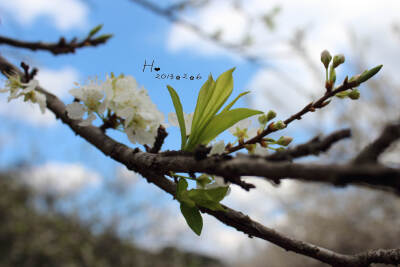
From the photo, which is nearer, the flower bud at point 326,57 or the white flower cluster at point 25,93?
the flower bud at point 326,57

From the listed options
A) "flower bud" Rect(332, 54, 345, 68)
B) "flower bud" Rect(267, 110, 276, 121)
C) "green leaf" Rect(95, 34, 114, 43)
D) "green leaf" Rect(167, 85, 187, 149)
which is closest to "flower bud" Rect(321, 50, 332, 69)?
"flower bud" Rect(332, 54, 345, 68)

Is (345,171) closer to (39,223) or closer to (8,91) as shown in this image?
(8,91)

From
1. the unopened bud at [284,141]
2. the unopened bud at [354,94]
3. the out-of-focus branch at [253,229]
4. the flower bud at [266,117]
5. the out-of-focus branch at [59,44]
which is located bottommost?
the out-of-focus branch at [253,229]

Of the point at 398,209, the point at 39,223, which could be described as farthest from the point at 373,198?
Answer: the point at 39,223

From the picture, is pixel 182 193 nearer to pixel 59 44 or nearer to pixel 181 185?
pixel 181 185

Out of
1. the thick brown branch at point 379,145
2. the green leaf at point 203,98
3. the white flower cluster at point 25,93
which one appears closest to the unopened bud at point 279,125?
the green leaf at point 203,98

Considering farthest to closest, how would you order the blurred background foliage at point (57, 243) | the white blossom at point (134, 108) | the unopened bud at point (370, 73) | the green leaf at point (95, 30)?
the blurred background foliage at point (57, 243)
the green leaf at point (95, 30)
the white blossom at point (134, 108)
the unopened bud at point (370, 73)

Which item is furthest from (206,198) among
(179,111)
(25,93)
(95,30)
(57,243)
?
(57,243)

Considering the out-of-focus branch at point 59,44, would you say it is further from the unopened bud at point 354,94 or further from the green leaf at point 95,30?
the unopened bud at point 354,94
